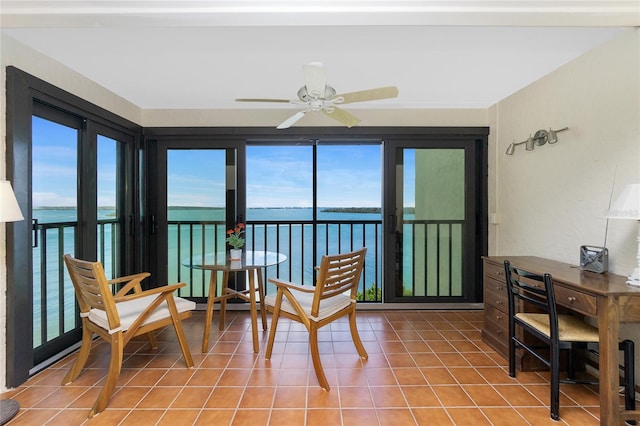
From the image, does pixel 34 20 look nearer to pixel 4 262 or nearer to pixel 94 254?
pixel 4 262

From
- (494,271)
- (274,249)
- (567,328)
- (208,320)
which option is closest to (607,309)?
(567,328)

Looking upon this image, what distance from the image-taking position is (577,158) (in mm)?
2379

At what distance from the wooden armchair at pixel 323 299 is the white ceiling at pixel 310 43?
149 cm

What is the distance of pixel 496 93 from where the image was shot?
3.18m

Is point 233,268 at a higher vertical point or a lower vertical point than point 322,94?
lower

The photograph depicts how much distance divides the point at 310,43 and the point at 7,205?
2.07 meters

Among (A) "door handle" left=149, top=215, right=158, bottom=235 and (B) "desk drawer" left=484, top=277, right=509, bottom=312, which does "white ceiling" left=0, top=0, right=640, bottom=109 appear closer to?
(A) "door handle" left=149, top=215, right=158, bottom=235

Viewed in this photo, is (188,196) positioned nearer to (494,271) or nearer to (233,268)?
(233,268)

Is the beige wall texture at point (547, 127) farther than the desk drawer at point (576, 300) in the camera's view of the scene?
Yes

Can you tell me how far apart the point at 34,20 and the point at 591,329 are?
3.65 metres

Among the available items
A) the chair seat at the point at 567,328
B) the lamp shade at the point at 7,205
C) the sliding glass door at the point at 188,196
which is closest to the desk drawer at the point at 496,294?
the chair seat at the point at 567,328

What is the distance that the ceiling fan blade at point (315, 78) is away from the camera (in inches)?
71.1

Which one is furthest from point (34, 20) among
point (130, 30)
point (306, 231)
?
point (306, 231)

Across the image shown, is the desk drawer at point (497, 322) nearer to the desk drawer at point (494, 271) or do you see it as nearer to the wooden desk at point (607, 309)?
the desk drawer at point (494, 271)
